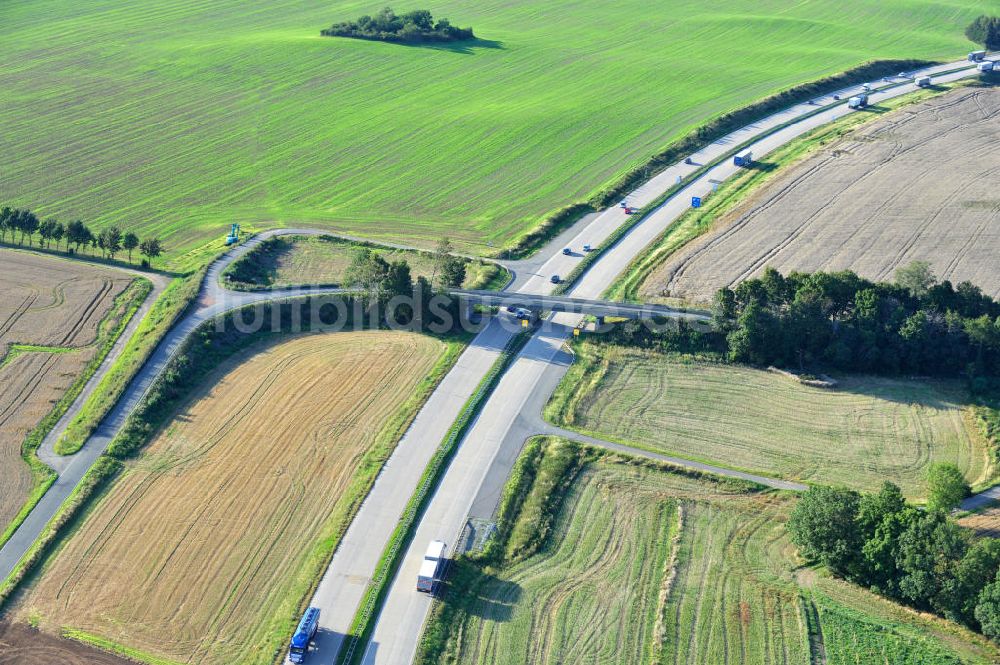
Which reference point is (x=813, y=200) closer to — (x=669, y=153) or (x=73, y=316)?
(x=669, y=153)

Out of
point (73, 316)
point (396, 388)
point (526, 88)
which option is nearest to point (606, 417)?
point (396, 388)

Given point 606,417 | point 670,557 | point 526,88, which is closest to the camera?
point 670,557

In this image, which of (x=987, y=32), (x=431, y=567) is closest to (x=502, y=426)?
(x=431, y=567)

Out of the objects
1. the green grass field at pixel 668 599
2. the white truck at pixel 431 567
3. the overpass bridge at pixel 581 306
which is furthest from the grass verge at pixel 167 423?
the green grass field at pixel 668 599

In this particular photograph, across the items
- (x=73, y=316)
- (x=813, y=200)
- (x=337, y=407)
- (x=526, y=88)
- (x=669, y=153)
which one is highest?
(x=526, y=88)

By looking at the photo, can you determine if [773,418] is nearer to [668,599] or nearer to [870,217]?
[668,599]

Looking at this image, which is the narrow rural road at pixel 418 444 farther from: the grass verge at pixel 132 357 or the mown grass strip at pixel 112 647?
the mown grass strip at pixel 112 647
